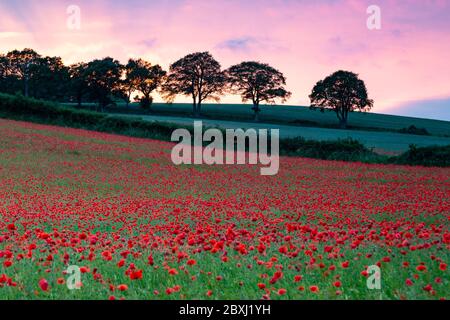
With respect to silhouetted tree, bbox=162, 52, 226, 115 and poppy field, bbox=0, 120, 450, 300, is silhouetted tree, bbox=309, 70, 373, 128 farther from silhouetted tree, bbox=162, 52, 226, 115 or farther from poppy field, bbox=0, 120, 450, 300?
poppy field, bbox=0, 120, 450, 300

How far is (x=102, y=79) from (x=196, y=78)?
16213 millimetres

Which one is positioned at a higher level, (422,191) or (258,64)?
(258,64)

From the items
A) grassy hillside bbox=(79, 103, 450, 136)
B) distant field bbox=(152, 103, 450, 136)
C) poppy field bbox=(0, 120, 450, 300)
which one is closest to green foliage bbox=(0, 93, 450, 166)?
poppy field bbox=(0, 120, 450, 300)

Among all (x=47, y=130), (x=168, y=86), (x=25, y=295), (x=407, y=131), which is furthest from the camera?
(x=168, y=86)

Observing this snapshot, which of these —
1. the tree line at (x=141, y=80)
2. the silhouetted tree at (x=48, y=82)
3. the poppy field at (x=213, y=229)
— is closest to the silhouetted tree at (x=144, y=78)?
the tree line at (x=141, y=80)

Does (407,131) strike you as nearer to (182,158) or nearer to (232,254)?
(182,158)

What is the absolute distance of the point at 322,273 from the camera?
719 cm

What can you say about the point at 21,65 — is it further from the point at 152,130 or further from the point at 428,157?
the point at 428,157

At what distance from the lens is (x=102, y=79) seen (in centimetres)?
9162

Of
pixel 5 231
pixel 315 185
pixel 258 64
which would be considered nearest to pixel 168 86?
pixel 258 64

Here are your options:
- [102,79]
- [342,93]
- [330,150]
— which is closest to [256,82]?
[342,93]

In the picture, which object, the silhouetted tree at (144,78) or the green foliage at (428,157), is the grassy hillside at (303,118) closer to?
the silhouetted tree at (144,78)

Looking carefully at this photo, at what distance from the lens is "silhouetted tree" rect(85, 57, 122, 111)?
91188 mm

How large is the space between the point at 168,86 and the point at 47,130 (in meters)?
51.3
